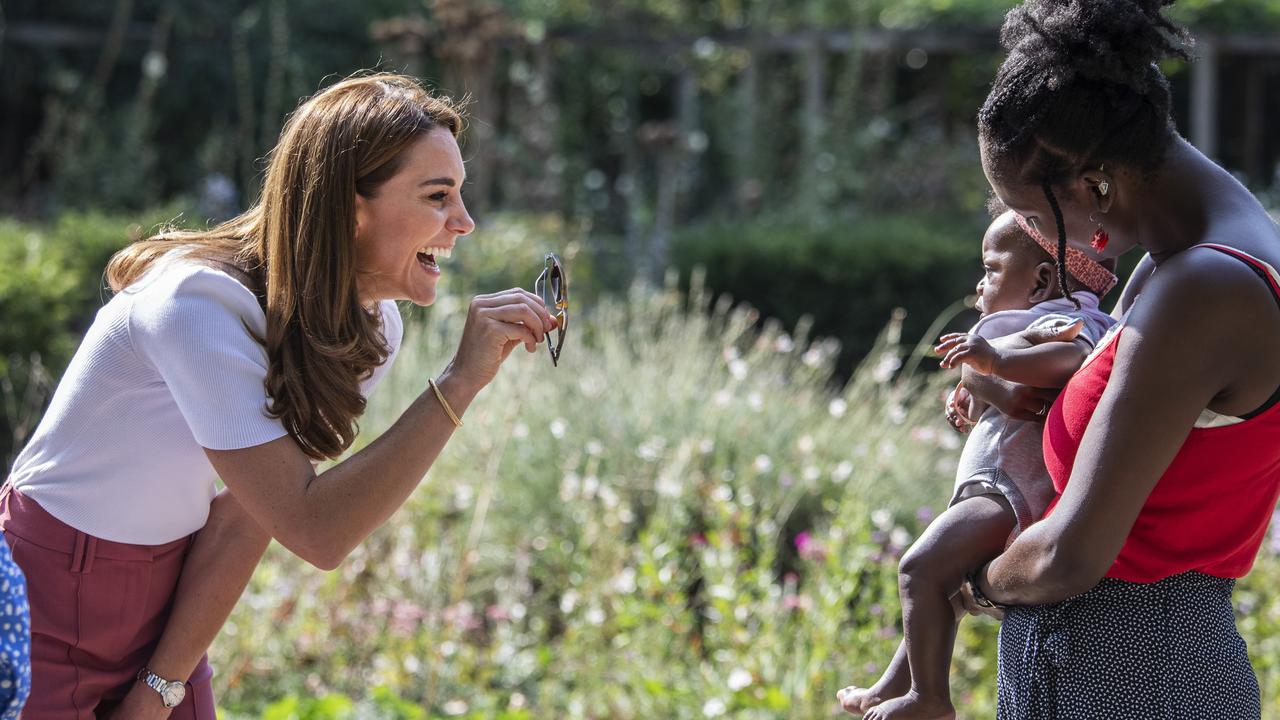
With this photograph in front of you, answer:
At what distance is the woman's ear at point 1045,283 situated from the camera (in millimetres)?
1867

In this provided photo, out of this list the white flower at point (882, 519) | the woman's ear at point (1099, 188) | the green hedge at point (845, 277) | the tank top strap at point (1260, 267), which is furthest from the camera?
the green hedge at point (845, 277)

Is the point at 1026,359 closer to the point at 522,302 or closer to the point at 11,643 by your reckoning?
the point at 522,302

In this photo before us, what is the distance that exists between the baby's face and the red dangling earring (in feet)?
0.70

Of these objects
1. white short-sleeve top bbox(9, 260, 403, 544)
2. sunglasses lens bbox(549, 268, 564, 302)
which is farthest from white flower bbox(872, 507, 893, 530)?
white short-sleeve top bbox(9, 260, 403, 544)

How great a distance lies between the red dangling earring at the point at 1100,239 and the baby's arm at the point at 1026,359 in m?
0.11

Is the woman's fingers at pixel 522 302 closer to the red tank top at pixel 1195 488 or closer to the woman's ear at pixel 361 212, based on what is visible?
the woman's ear at pixel 361 212

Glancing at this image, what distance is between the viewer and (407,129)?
2023 mm

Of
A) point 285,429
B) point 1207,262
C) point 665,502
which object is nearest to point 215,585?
point 285,429

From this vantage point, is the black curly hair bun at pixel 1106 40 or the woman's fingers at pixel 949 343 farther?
the woman's fingers at pixel 949 343

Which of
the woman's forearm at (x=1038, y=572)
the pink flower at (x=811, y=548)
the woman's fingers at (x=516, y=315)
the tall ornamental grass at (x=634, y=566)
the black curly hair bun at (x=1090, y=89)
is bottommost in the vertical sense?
the tall ornamental grass at (x=634, y=566)

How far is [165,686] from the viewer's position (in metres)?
1.98

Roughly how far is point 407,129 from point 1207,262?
1206mm

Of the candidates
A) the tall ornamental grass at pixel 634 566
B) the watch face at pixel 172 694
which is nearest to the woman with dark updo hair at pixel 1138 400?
the watch face at pixel 172 694

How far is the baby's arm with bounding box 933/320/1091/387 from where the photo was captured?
1700 millimetres
